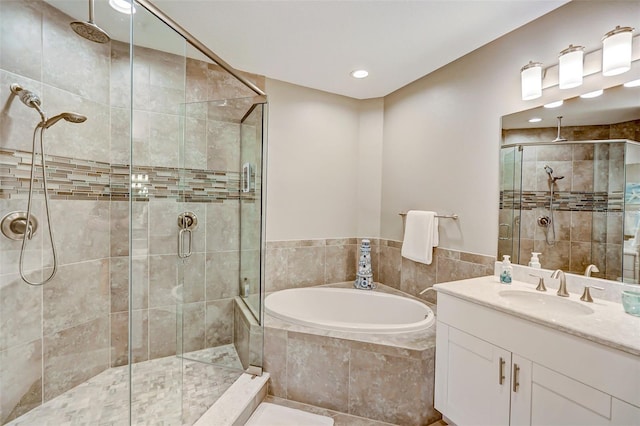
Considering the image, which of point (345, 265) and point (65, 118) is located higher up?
point (65, 118)

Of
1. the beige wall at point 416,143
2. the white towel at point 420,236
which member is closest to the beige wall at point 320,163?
the beige wall at point 416,143

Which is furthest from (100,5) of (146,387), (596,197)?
(596,197)

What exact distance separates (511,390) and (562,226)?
38.0 inches

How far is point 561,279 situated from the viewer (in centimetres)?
156

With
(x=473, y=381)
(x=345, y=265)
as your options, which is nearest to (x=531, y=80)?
(x=473, y=381)

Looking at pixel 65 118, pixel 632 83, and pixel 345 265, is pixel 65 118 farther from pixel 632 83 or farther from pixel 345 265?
pixel 632 83

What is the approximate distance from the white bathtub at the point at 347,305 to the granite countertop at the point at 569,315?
735 mm

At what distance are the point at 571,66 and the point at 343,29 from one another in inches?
52.0

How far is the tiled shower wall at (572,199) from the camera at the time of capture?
1439 millimetres

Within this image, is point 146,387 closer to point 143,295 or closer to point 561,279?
point 143,295

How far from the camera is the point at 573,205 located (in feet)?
5.29

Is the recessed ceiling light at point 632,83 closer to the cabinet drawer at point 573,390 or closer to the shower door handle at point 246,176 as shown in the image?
the cabinet drawer at point 573,390

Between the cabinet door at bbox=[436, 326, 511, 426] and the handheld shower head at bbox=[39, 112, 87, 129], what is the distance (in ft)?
8.52

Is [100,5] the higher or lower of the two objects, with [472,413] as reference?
higher
